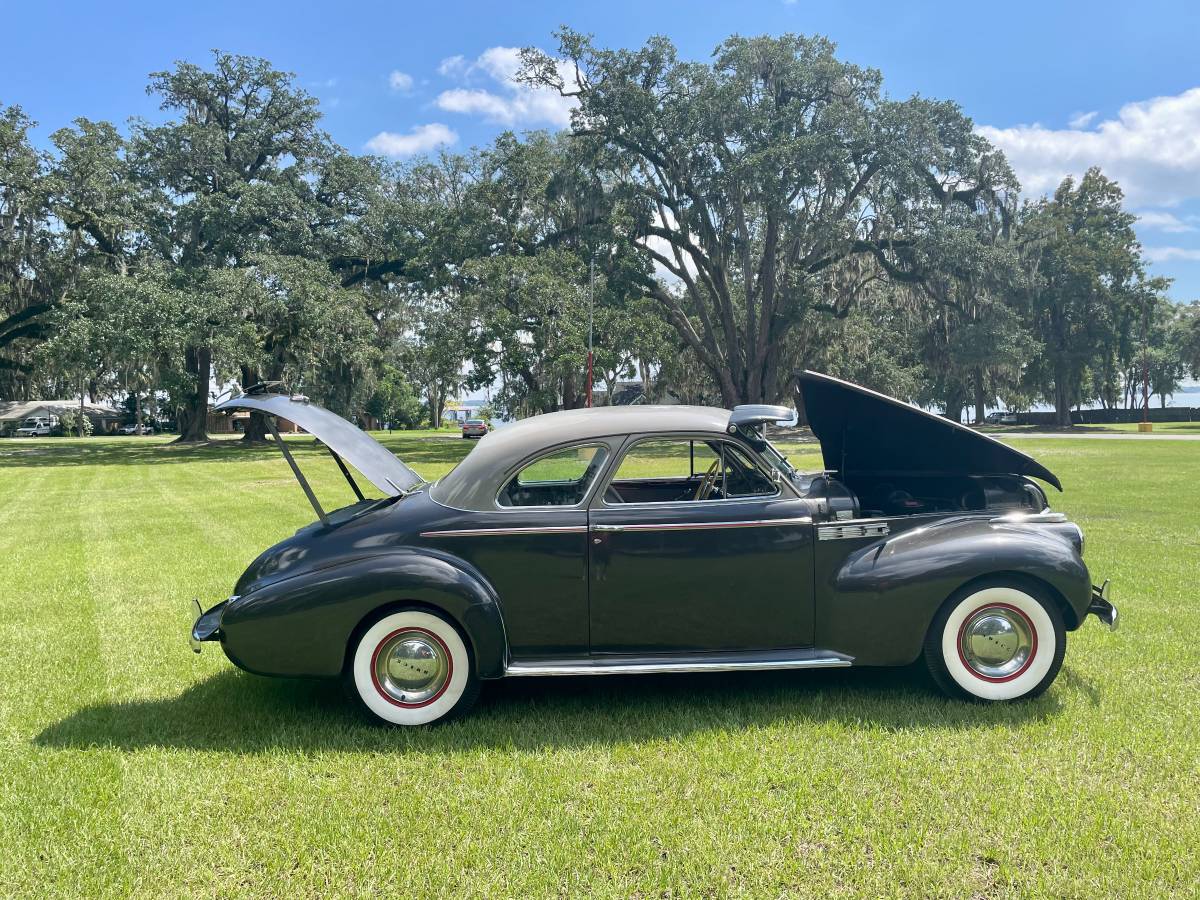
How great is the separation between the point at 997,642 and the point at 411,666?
309 cm

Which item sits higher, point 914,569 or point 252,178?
point 252,178

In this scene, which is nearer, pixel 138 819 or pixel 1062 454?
pixel 138 819

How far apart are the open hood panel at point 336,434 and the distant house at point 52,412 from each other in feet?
243

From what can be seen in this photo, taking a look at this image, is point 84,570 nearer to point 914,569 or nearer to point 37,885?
point 37,885

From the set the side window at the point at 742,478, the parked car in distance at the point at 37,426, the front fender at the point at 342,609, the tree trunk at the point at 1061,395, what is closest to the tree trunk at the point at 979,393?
the tree trunk at the point at 1061,395

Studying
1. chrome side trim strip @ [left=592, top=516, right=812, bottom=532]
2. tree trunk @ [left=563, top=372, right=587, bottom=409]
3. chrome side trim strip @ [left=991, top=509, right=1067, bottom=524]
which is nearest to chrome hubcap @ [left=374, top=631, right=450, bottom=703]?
chrome side trim strip @ [left=592, top=516, right=812, bottom=532]

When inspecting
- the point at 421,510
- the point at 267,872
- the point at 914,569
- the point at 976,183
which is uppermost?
the point at 976,183

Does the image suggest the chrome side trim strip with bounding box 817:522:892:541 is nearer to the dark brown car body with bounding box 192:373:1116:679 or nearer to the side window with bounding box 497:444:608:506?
the dark brown car body with bounding box 192:373:1116:679

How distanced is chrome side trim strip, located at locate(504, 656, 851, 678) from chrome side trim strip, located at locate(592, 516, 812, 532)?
27.0 inches

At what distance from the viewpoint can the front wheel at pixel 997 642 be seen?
164 inches

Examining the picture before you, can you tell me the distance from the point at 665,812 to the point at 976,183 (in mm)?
34867

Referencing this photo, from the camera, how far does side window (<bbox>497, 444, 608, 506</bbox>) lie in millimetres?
4242

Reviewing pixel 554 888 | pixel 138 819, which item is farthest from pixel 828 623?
pixel 138 819

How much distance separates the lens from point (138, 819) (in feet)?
10.4
